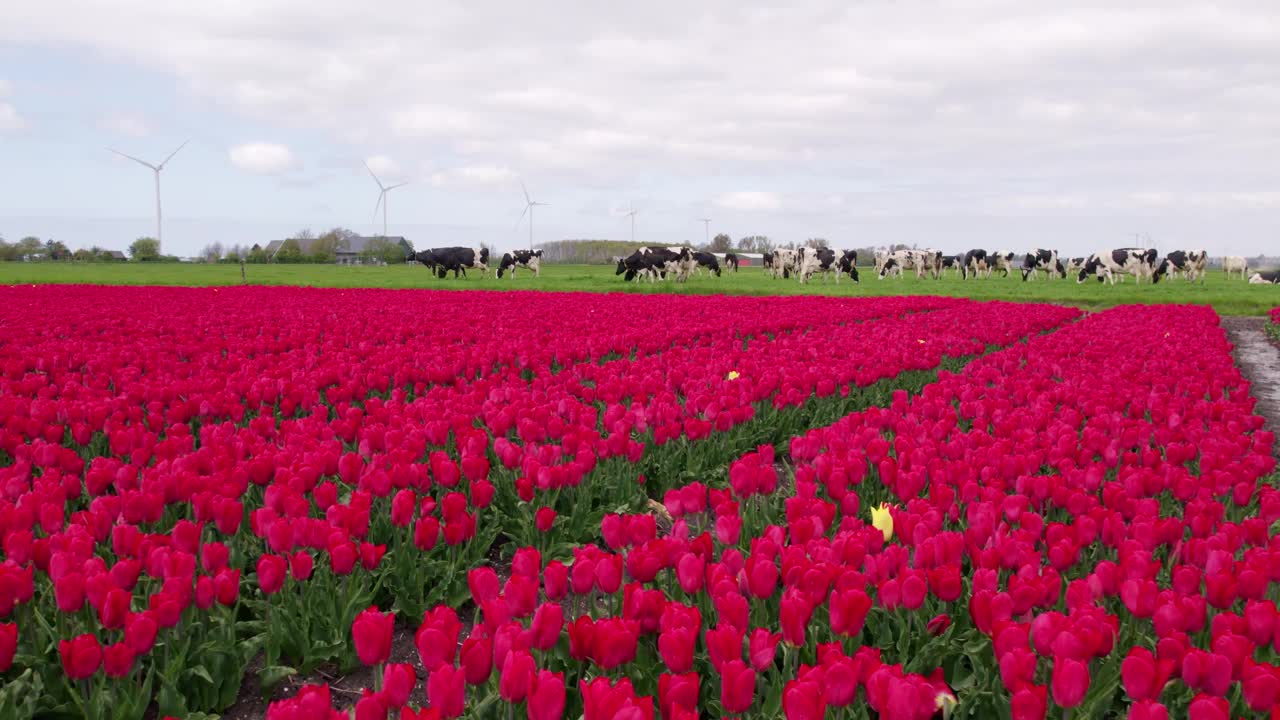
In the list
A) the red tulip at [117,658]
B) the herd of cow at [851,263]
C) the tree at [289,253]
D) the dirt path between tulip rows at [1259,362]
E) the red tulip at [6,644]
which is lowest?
the dirt path between tulip rows at [1259,362]

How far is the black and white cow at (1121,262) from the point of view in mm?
54625

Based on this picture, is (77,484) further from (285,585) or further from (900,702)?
(900,702)

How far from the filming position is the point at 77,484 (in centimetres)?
471

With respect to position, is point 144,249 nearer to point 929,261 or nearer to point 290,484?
point 929,261

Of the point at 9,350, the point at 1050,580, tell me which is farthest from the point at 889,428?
the point at 9,350

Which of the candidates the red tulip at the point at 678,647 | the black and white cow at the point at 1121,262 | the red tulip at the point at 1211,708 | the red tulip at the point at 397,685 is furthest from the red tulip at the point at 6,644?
the black and white cow at the point at 1121,262

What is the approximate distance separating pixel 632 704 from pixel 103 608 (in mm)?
1857

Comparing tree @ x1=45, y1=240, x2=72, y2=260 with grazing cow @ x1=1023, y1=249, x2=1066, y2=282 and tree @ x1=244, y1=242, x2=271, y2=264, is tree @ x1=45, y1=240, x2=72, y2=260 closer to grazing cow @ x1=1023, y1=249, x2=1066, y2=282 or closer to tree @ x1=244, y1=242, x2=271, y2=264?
tree @ x1=244, y1=242, x2=271, y2=264

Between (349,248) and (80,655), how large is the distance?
14444 cm

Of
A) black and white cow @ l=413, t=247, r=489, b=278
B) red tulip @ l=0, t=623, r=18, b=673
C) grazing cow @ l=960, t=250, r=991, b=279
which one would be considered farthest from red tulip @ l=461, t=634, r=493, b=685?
grazing cow @ l=960, t=250, r=991, b=279

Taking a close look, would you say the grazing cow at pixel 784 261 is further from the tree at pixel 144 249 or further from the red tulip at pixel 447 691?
the tree at pixel 144 249

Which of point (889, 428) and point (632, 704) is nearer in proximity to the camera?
point (632, 704)

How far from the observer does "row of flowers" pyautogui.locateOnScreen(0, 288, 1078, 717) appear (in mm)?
3338

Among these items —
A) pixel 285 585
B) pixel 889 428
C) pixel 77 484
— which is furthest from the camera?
pixel 889 428
